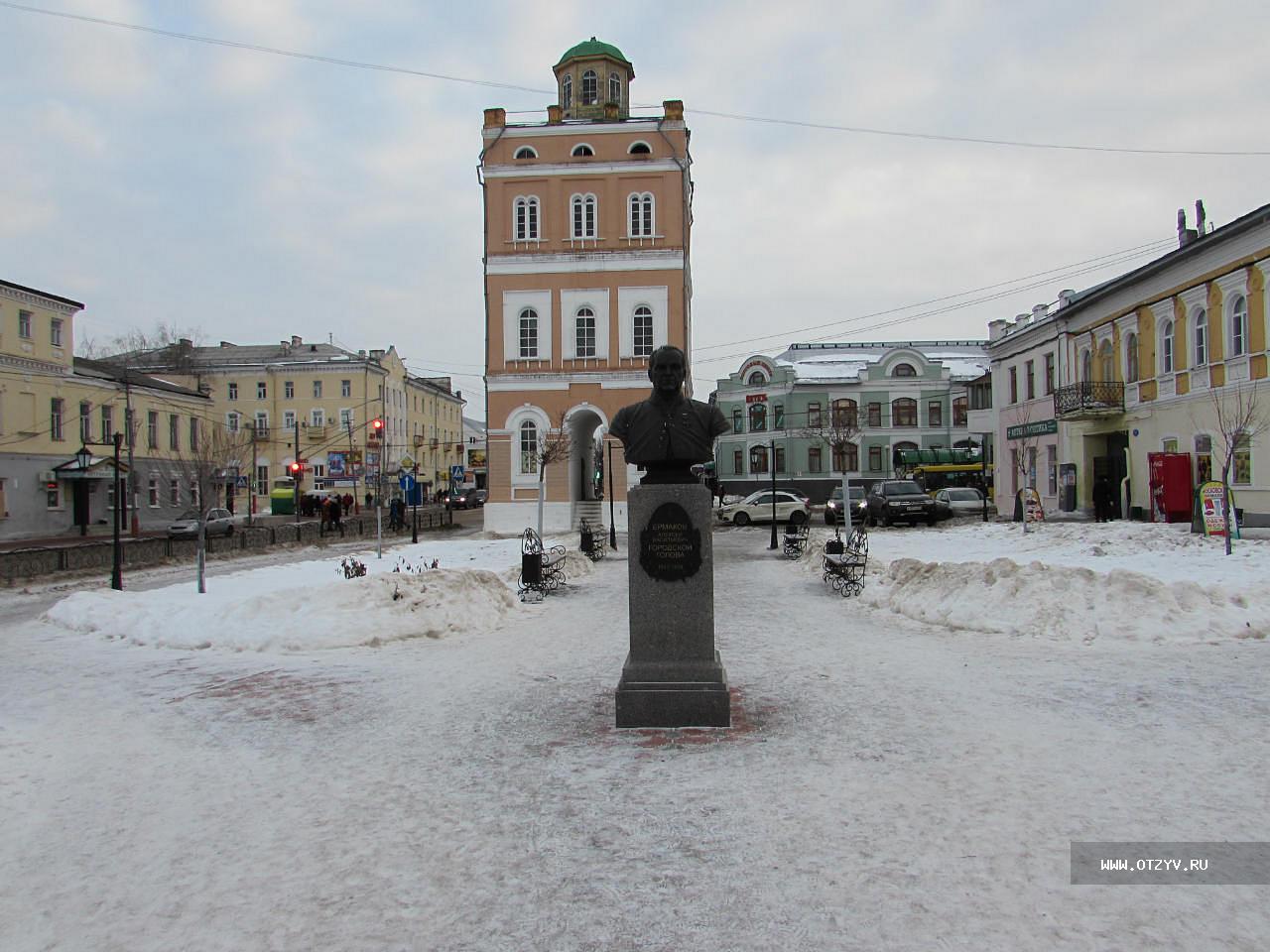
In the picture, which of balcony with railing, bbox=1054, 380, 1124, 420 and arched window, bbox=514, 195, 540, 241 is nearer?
balcony with railing, bbox=1054, 380, 1124, 420

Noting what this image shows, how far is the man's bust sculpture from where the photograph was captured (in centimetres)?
710

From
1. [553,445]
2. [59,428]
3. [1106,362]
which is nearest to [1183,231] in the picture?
[1106,362]

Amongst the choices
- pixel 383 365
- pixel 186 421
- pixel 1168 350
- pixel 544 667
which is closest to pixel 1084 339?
pixel 1168 350

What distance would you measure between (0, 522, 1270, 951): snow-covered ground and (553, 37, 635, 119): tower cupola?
33.0m

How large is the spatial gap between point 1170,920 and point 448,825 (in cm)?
342

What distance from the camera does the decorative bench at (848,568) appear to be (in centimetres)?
1469

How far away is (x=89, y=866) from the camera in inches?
173

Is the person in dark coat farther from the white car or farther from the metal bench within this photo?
the metal bench

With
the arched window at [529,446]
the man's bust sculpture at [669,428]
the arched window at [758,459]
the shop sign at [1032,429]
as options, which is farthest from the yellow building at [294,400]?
the man's bust sculpture at [669,428]

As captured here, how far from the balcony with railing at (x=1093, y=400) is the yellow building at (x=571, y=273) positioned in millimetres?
14477

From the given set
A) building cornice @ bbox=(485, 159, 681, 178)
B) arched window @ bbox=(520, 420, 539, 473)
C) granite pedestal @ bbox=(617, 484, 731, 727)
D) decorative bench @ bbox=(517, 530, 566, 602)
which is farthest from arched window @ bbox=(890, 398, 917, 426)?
granite pedestal @ bbox=(617, 484, 731, 727)

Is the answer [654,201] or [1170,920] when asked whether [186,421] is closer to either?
[654,201]

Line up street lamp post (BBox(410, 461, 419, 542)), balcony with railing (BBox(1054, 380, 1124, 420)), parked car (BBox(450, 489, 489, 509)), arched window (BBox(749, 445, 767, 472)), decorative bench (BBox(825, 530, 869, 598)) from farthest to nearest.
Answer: parked car (BBox(450, 489, 489, 509)), arched window (BBox(749, 445, 767, 472)), street lamp post (BBox(410, 461, 419, 542)), balcony with railing (BBox(1054, 380, 1124, 420)), decorative bench (BBox(825, 530, 869, 598))

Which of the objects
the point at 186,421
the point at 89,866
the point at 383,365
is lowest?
the point at 89,866
